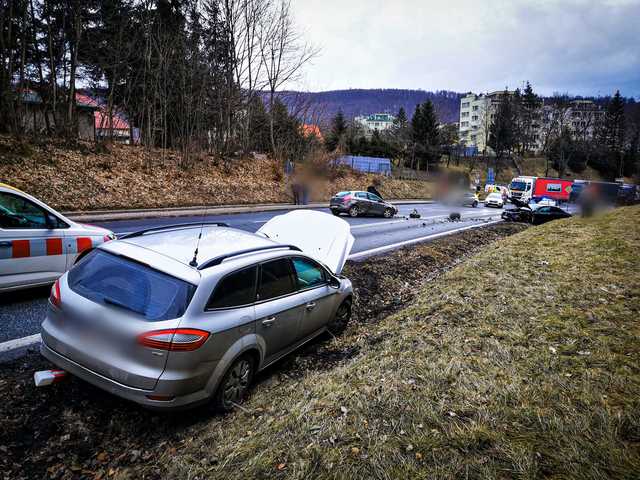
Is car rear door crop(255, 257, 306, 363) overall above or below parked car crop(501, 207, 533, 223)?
above

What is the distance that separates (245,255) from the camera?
13.6 feet

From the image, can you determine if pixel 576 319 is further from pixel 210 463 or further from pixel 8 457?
pixel 8 457

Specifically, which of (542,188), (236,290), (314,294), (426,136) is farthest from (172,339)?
(426,136)

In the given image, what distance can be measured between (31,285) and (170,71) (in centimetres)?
2255

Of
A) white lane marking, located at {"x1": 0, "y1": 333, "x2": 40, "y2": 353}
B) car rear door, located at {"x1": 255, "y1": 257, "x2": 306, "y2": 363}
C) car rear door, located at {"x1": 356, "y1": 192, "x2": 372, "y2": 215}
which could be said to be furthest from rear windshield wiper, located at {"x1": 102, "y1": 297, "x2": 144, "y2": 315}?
car rear door, located at {"x1": 356, "y1": 192, "x2": 372, "y2": 215}

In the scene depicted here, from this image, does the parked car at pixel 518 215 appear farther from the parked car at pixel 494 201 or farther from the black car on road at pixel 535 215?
the parked car at pixel 494 201

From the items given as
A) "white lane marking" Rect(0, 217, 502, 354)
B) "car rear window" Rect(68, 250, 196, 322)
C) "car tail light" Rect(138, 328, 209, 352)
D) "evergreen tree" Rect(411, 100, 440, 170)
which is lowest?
"white lane marking" Rect(0, 217, 502, 354)

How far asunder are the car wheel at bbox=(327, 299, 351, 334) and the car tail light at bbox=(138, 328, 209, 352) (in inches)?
109

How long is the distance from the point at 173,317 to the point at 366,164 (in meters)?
39.0

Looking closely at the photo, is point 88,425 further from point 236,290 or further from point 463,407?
point 463,407

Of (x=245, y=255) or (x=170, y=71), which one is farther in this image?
(x=170, y=71)

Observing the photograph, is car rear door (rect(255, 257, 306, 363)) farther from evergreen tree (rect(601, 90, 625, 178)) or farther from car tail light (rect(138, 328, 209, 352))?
evergreen tree (rect(601, 90, 625, 178))

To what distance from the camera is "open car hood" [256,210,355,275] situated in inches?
271

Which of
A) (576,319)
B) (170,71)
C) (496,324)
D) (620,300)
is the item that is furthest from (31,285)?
(170,71)
